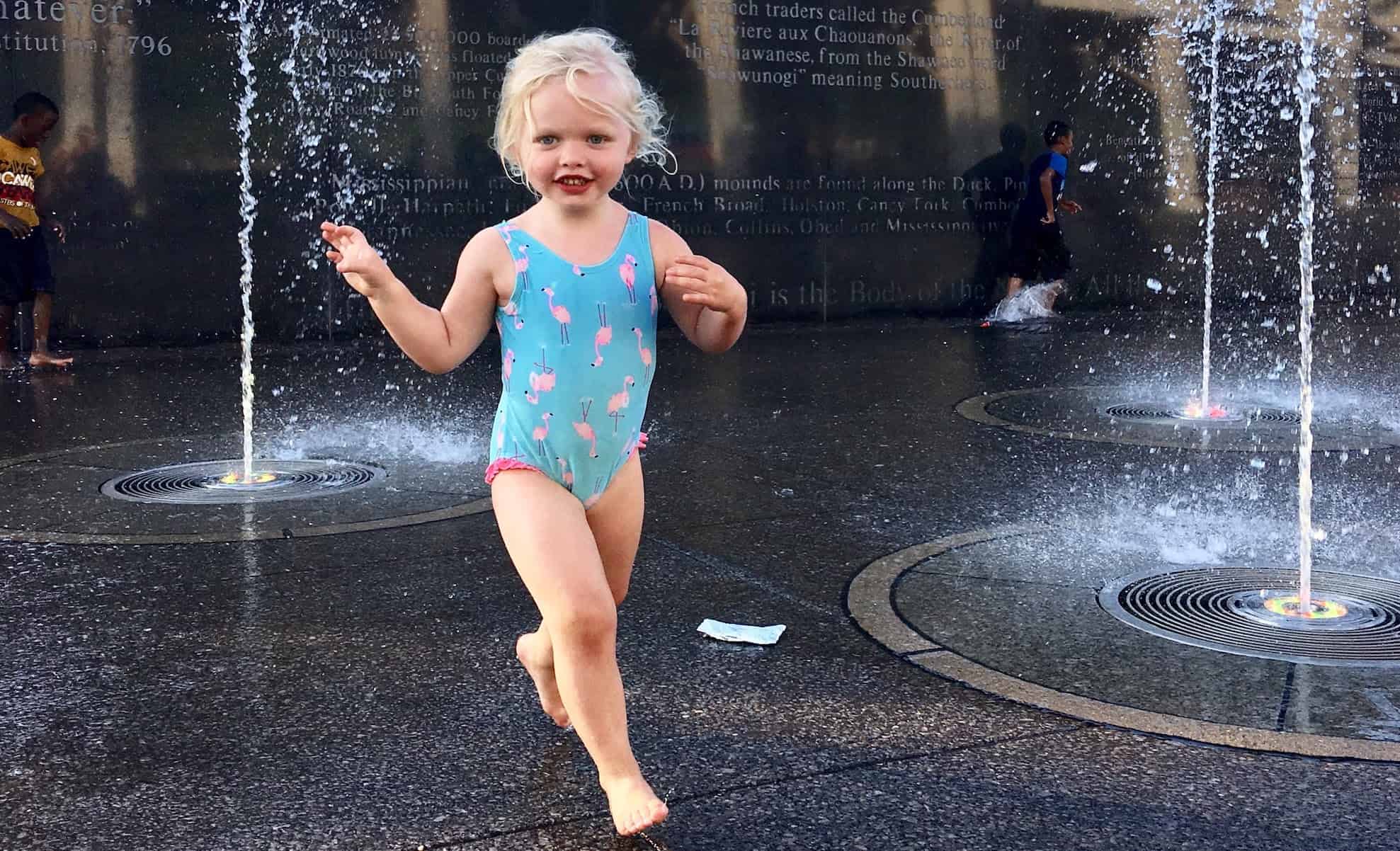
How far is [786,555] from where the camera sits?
4.84m

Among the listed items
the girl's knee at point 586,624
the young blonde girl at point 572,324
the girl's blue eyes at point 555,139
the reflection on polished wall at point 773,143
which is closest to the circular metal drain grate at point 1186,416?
the young blonde girl at point 572,324

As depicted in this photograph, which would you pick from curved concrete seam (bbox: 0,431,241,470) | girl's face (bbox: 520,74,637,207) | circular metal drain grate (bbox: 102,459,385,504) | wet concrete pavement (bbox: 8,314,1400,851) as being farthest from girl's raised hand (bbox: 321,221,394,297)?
curved concrete seam (bbox: 0,431,241,470)

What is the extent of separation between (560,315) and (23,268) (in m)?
8.94

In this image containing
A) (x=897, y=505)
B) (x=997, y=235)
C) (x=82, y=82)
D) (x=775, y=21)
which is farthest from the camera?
(x=997, y=235)

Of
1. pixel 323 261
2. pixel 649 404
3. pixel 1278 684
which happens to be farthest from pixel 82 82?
pixel 1278 684

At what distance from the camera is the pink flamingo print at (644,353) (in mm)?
2909

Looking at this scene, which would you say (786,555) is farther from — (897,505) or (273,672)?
(273,672)

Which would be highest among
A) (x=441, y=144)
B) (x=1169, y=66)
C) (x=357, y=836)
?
(x=1169, y=66)

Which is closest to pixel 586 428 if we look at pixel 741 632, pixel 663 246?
pixel 663 246

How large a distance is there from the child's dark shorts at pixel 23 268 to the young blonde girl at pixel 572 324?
868 cm

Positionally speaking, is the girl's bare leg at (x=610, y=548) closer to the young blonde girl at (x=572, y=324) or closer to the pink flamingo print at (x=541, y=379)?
the young blonde girl at (x=572, y=324)

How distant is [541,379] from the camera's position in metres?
2.85

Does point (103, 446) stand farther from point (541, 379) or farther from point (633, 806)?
point (633, 806)

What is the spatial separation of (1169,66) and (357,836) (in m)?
15.6
